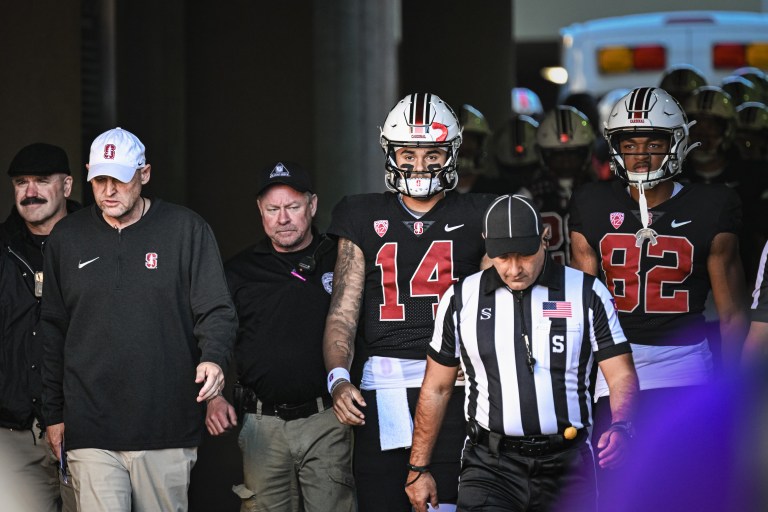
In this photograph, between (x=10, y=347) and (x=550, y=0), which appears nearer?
(x=10, y=347)

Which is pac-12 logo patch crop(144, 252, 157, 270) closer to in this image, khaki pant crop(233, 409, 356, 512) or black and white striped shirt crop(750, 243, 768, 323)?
khaki pant crop(233, 409, 356, 512)

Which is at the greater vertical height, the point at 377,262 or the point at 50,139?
the point at 50,139

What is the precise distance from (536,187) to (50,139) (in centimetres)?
345

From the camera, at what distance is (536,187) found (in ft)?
33.9

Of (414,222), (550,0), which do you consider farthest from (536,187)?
(550,0)

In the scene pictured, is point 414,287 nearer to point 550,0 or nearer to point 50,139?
point 50,139

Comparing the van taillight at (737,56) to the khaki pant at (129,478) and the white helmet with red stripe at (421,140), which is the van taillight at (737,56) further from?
the khaki pant at (129,478)

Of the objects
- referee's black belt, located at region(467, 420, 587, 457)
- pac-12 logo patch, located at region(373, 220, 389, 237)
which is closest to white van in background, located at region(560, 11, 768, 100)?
pac-12 logo patch, located at region(373, 220, 389, 237)

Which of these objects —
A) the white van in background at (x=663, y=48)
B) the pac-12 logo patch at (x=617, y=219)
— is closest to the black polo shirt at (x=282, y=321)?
the pac-12 logo patch at (x=617, y=219)

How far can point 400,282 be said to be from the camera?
22.0ft

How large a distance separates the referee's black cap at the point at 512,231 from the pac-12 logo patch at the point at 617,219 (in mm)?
1339

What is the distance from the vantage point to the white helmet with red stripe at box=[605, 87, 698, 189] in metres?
7.11

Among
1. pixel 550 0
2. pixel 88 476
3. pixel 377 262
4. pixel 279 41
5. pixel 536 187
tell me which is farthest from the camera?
pixel 550 0

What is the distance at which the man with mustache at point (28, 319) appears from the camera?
684 centimetres
